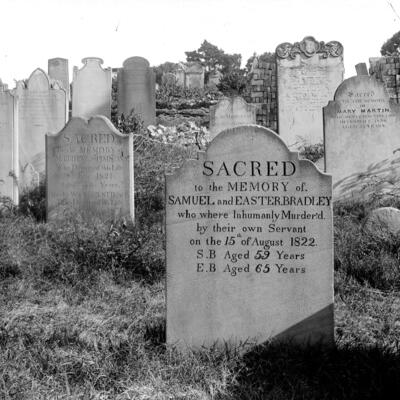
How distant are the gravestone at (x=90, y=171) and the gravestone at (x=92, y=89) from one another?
7768mm

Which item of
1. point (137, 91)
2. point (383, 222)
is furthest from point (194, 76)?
point (383, 222)

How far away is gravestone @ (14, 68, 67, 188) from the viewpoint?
11453mm

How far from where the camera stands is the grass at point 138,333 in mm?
3078

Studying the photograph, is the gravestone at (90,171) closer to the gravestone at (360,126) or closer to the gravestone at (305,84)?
the gravestone at (360,126)

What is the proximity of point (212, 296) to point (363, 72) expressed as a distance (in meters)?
15.0

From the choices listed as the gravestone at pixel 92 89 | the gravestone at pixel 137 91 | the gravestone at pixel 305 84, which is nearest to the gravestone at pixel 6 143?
the gravestone at pixel 92 89

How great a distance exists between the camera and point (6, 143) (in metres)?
8.14

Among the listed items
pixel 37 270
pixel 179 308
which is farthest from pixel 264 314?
pixel 37 270

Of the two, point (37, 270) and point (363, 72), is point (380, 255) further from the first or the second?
point (363, 72)

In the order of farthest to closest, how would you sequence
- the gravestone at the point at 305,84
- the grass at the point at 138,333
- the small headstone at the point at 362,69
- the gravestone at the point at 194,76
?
the gravestone at the point at 194,76, the small headstone at the point at 362,69, the gravestone at the point at 305,84, the grass at the point at 138,333

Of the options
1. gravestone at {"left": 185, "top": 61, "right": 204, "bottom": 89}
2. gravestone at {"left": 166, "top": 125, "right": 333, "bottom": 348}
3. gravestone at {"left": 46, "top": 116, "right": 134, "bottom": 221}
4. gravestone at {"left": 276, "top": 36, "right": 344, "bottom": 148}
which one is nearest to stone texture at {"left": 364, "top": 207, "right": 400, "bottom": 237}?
gravestone at {"left": 166, "top": 125, "right": 333, "bottom": 348}

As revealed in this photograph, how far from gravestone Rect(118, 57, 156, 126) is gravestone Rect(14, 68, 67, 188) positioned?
16.7 feet

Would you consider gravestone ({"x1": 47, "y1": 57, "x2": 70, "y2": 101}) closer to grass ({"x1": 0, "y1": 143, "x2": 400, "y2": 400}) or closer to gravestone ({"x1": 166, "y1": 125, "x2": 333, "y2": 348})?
grass ({"x1": 0, "y1": 143, "x2": 400, "y2": 400})

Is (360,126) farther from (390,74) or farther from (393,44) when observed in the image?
(393,44)
